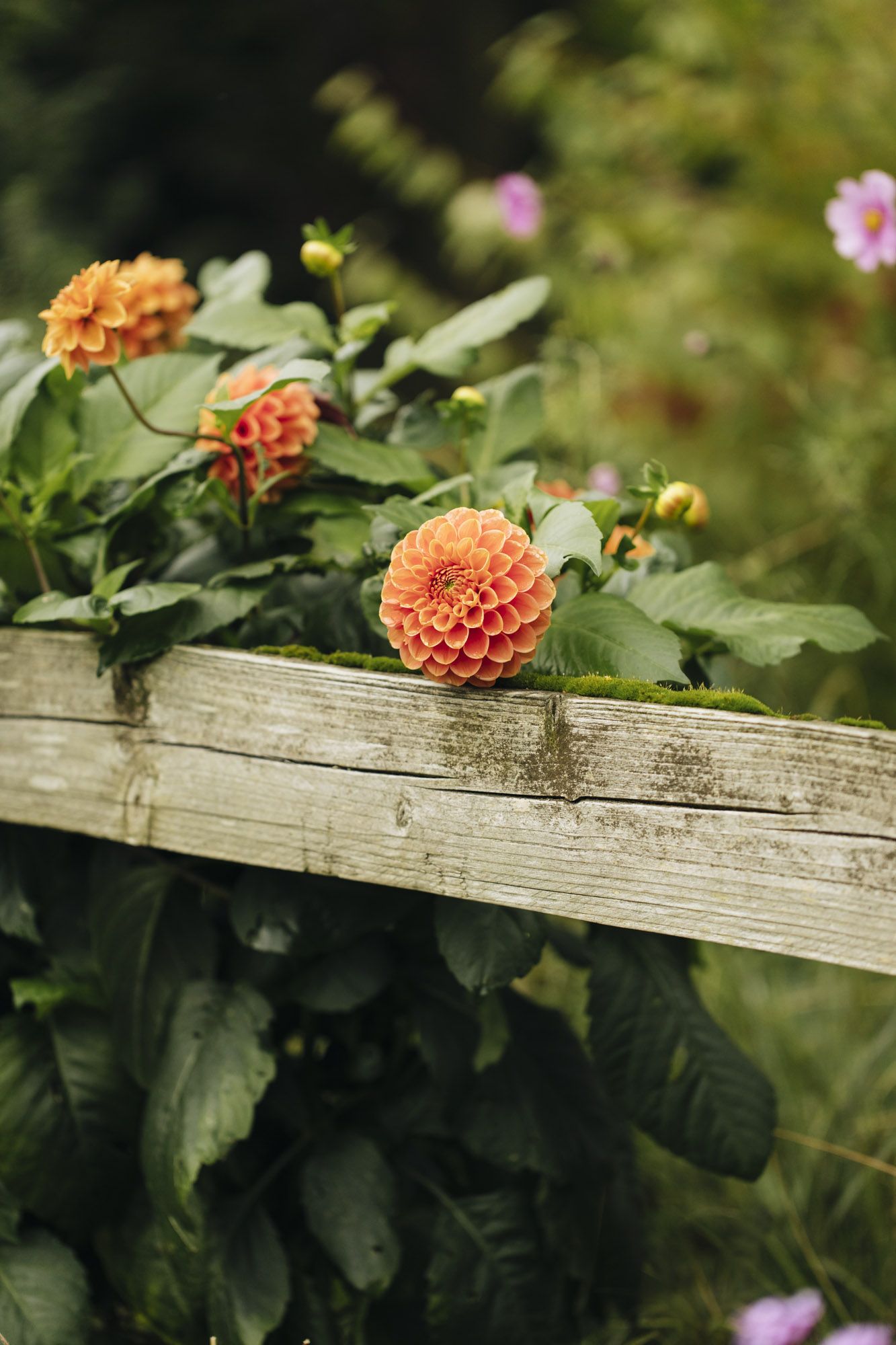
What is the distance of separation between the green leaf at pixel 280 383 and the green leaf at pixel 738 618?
346mm

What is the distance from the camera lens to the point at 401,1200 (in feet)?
3.52

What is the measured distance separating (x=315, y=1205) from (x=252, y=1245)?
3.0 inches

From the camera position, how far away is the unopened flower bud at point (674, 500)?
880 mm

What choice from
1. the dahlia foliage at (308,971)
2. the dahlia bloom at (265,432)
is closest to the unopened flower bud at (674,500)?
the dahlia foliage at (308,971)

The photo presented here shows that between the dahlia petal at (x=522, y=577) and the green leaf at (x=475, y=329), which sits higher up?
the green leaf at (x=475, y=329)

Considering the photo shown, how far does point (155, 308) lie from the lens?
46.9 inches

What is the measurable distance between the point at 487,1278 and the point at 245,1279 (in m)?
0.23

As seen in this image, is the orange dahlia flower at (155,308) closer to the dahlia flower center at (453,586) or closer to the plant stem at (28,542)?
the plant stem at (28,542)

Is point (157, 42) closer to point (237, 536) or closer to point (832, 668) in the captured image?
point (832, 668)

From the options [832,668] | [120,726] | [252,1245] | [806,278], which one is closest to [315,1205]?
[252,1245]

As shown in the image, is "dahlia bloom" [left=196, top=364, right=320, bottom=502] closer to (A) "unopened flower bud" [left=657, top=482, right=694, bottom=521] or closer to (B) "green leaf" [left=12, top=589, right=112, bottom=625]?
(B) "green leaf" [left=12, top=589, right=112, bottom=625]

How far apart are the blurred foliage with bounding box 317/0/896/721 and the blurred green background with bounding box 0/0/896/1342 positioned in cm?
1

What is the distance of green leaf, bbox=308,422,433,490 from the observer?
946 millimetres

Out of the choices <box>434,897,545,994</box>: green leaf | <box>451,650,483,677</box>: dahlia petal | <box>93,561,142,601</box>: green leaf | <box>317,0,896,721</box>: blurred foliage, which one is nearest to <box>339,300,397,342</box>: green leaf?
<box>93,561,142,601</box>: green leaf
